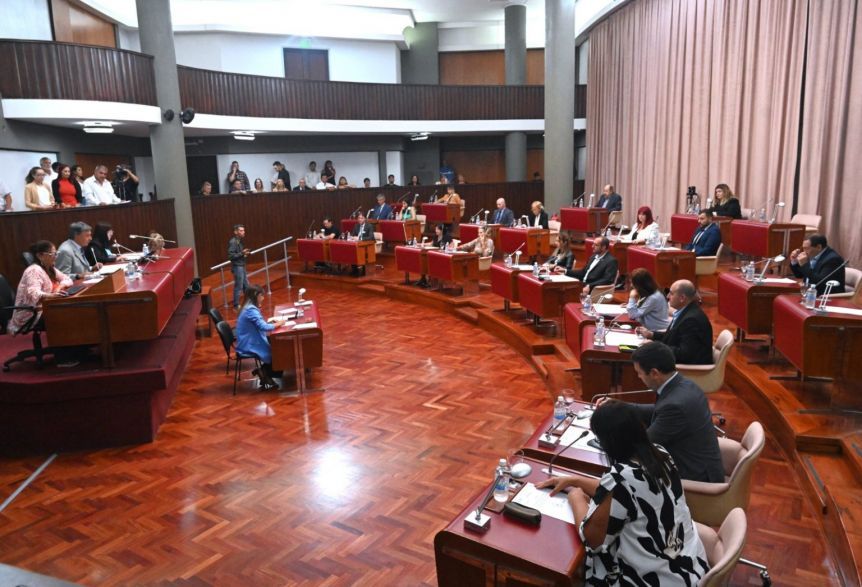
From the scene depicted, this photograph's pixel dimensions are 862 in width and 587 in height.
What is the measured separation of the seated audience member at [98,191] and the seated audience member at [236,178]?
4062 millimetres

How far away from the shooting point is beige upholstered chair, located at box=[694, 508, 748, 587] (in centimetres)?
205

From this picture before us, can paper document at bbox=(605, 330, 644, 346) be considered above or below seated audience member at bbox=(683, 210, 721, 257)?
below

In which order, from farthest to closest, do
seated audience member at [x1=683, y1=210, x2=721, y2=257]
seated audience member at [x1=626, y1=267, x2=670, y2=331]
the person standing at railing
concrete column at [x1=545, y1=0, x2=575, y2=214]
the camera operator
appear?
concrete column at [x1=545, y1=0, x2=575, y2=214], the camera operator, the person standing at railing, seated audience member at [x1=683, y1=210, x2=721, y2=257], seated audience member at [x1=626, y1=267, x2=670, y2=331]

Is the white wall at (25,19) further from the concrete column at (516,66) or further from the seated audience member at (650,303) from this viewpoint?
the seated audience member at (650,303)

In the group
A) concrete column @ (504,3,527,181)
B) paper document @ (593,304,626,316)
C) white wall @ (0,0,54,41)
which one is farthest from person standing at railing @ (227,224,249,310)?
concrete column @ (504,3,527,181)

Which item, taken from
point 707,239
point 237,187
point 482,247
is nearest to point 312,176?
point 237,187

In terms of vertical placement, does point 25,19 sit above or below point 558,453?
above

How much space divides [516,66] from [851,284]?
1210 centimetres

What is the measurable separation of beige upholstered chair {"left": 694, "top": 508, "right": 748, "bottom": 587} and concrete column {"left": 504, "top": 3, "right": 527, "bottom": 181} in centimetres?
1454

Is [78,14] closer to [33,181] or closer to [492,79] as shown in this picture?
[33,181]

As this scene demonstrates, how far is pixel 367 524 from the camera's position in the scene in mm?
3697

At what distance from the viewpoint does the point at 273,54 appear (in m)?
15.6

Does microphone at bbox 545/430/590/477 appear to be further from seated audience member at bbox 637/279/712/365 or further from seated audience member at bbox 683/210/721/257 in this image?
seated audience member at bbox 683/210/721/257

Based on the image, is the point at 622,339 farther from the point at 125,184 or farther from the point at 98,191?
the point at 125,184
